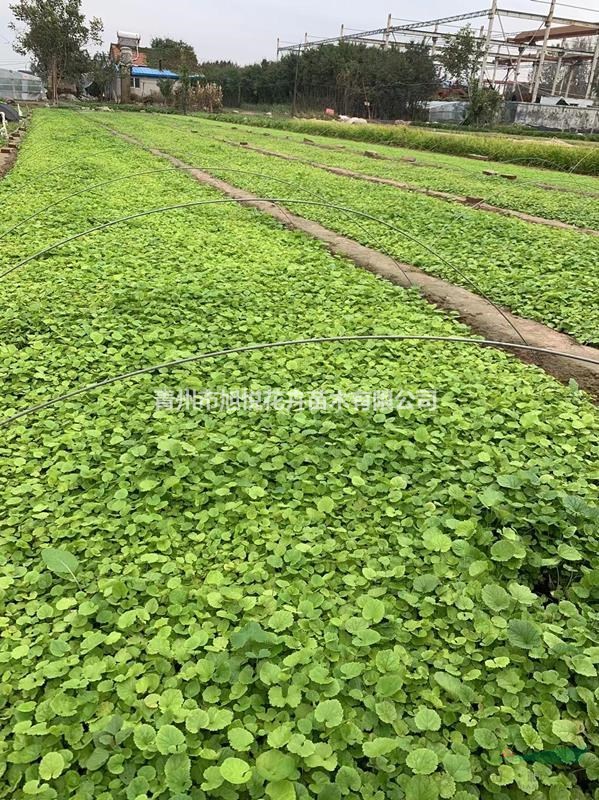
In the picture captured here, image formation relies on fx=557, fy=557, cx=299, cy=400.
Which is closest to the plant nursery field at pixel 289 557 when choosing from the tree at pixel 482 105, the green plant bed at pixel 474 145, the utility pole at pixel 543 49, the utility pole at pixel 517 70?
the green plant bed at pixel 474 145

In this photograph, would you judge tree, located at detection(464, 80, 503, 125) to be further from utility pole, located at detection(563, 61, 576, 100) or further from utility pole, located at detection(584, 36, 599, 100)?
utility pole, located at detection(563, 61, 576, 100)

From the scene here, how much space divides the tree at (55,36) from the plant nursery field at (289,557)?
41.4 meters

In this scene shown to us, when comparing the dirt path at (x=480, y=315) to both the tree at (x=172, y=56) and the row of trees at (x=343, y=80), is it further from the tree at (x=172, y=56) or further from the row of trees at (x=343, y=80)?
the tree at (x=172, y=56)

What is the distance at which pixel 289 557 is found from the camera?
2.42 metres

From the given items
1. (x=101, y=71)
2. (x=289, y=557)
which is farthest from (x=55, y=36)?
(x=289, y=557)

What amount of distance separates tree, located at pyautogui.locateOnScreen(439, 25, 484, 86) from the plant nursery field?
43.5 m

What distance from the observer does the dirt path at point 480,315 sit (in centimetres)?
439

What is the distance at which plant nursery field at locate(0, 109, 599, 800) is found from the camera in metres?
1.70

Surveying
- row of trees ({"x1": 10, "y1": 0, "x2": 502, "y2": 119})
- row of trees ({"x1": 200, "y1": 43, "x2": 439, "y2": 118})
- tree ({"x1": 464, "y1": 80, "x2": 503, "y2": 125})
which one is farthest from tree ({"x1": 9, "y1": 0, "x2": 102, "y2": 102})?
tree ({"x1": 464, "y1": 80, "x2": 503, "y2": 125})

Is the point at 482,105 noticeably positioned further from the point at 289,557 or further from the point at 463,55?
the point at 289,557

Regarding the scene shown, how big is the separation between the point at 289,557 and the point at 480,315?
3789 millimetres

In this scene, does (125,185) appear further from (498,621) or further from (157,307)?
(498,621)

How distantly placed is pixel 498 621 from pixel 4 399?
323 cm

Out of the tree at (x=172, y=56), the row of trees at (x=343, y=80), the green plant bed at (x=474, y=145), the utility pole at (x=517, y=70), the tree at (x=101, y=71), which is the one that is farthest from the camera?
the tree at (x=172, y=56)
